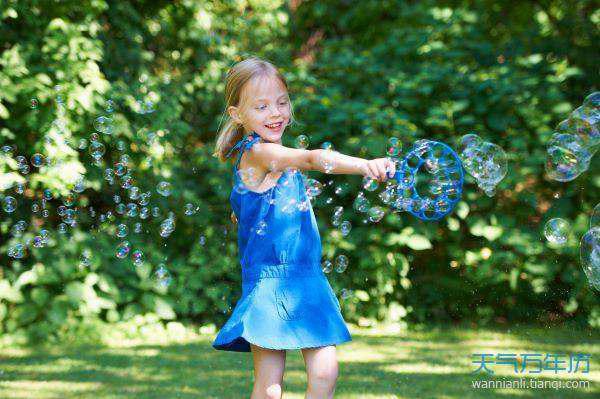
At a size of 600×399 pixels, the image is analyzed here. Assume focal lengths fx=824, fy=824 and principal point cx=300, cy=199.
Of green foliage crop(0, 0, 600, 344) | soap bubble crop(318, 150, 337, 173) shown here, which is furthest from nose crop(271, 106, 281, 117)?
green foliage crop(0, 0, 600, 344)

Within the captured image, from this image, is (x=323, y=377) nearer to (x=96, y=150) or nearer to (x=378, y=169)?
(x=378, y=169)

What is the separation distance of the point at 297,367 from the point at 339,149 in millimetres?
1908

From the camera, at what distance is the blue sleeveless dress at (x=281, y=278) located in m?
2.70

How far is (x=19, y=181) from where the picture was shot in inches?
197

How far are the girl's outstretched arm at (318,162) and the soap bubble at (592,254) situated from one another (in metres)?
1.40

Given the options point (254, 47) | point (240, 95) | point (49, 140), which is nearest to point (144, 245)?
point (49, 140)

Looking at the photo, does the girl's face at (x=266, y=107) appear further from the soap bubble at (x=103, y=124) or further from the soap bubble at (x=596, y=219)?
the soap bubble at (x=596, y=219)

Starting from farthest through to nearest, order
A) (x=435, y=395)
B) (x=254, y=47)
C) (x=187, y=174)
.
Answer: (x=254, y=47), (x=187, y=174), (x=435, y=395)

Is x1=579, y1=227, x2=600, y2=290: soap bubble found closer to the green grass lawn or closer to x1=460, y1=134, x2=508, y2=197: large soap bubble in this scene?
x1=460, y1=134, x2=508, y2=197: large soap bubble

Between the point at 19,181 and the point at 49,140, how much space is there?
0.54 metres

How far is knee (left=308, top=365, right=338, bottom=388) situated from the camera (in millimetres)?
2664

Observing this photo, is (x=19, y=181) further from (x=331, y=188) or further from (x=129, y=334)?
(x=331, y=188)

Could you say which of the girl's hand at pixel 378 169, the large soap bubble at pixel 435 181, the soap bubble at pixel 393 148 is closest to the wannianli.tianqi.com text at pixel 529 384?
the large soap bubble at pixel 435 181

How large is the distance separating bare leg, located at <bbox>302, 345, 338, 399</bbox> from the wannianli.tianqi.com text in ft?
5.75
